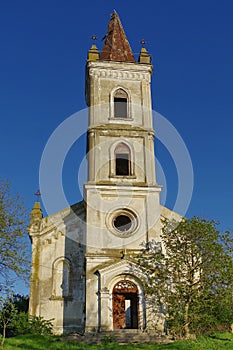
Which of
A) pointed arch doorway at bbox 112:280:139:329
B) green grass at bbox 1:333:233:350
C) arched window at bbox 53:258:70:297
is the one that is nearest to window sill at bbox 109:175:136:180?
arched window at bbox 53:258:70:297

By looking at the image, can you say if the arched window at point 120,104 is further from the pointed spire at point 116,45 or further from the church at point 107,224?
the pointed spire at point 116,45

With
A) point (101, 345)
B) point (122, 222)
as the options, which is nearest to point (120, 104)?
point (122, 222)

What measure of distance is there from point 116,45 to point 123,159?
990cm

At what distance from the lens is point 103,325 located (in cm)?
2139

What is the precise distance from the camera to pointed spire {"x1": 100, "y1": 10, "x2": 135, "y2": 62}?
3158 centimetres

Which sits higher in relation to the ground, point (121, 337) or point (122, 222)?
point (122, 222)

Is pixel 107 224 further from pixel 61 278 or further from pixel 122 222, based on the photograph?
pixel 61 278

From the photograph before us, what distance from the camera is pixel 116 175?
26.3m

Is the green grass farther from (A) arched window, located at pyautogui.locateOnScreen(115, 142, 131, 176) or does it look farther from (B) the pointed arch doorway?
(A) arched window, located at pyautogui.locateOnScreen(115, 142, 131, 176)

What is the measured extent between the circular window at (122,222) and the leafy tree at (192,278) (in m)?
2.26

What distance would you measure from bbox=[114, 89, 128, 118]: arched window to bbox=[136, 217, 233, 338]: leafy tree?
937cm

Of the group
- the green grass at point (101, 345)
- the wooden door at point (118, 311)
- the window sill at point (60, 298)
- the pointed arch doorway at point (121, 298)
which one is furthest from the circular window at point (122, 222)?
the green grass at point (101, 345)

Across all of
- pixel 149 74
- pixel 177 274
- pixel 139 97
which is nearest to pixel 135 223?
pixel 177 274

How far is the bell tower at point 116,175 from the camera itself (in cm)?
2264
